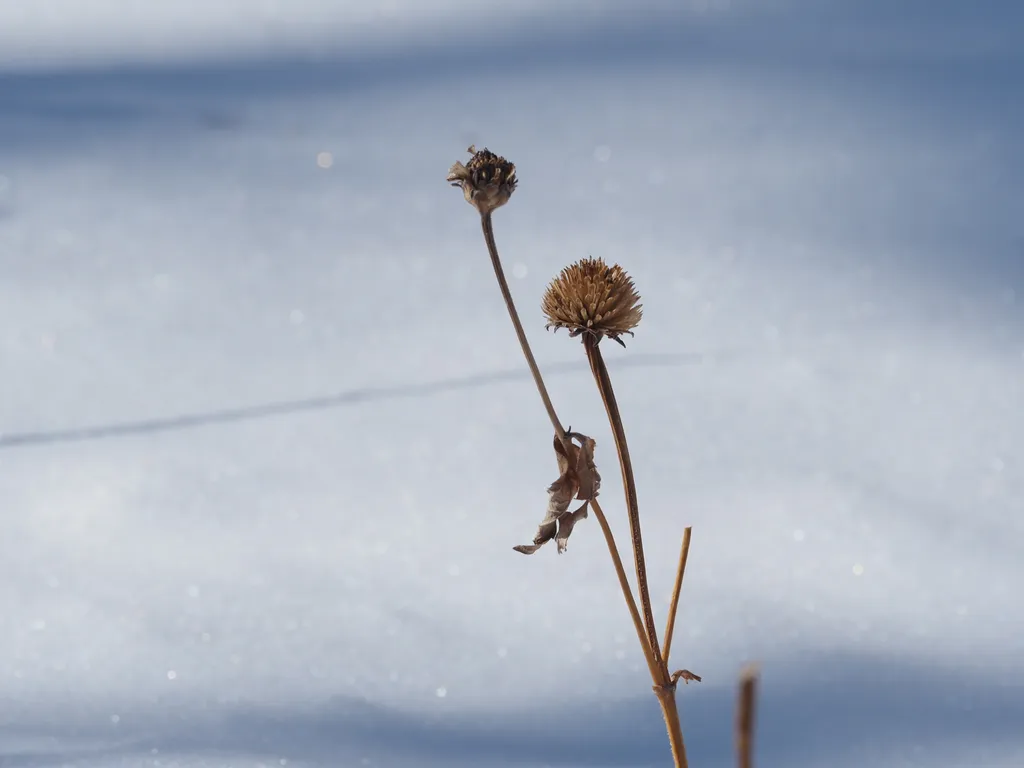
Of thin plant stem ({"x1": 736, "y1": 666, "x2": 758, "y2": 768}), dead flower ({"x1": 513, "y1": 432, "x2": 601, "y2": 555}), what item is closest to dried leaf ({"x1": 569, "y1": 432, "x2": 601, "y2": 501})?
dead flower ({"x1": 513, "y1": 432, "x2": 601, "y2": 555})

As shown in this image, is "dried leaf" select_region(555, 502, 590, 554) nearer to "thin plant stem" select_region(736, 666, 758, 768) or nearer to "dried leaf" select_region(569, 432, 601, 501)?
"dried leaf" select_region(569, 432, 601, 501)

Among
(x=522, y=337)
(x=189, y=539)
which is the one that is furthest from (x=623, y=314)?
(x=189, y=539)

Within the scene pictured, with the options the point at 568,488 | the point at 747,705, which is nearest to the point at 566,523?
the point at 568,488

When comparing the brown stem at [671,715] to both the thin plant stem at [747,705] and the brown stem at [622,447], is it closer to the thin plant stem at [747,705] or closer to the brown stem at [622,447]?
the brown stem at [622,447]

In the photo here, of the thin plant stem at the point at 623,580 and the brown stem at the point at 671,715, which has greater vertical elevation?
the thin plant stem at the point at 623,580

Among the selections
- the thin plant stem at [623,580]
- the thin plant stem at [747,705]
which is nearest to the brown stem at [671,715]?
the thin plant stem at [623,580]

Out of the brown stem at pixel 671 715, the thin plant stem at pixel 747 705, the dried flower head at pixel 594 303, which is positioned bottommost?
the thin plant stem at pixel 747 705
